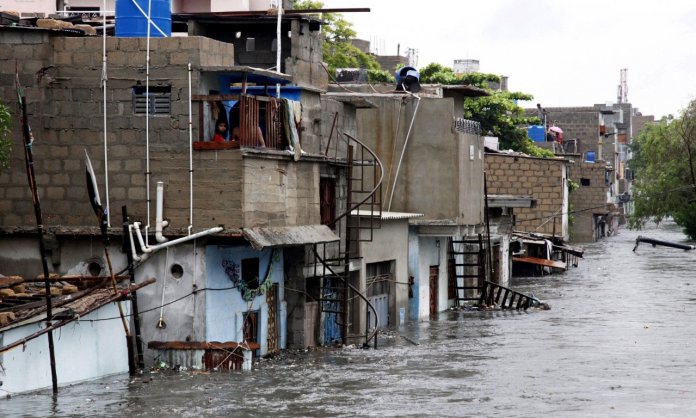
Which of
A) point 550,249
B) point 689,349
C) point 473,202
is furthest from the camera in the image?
point 550,249

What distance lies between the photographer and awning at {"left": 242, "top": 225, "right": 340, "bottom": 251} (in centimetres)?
2159

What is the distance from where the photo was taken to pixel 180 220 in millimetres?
21719

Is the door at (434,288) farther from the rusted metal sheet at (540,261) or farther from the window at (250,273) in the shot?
the rusted metal sheet at (540,261)

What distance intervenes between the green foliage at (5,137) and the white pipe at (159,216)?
249cm

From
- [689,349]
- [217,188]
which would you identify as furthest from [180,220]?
[689,349]

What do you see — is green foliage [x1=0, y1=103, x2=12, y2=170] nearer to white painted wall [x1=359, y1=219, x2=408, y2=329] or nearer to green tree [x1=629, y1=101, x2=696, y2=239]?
white painted wall [x1=359, y1=219, x2=408, y2=329]

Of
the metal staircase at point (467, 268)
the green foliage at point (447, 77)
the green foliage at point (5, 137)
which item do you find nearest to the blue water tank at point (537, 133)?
the green foliage at point (447, 77)

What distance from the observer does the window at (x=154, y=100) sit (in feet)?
71.3

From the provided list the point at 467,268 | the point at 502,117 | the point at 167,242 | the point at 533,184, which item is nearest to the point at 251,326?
the point at 167,242

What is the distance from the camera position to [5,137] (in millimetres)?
21578

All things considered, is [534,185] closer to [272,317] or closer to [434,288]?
[434,288]

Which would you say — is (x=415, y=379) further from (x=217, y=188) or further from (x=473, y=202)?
(x=473, y=202)

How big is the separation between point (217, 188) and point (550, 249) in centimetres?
3344

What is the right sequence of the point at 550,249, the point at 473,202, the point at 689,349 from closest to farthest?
the point at 689,349
the point at 473,202
the point at 550,249
